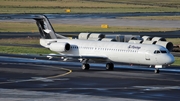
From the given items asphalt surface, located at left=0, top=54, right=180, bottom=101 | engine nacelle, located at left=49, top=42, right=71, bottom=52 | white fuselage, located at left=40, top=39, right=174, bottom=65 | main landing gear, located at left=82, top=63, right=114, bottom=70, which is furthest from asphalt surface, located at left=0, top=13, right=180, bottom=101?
engine nacelle, located at left=49, top=42, right=71, bottom=52

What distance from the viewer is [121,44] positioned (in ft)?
189

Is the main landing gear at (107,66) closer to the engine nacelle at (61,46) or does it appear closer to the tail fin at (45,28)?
the engine nacelle at (61,46)

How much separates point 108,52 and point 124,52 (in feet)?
6.62

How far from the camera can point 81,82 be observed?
4894cm

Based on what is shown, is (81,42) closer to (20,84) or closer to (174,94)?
(20,84)

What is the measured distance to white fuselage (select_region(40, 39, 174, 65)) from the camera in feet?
178

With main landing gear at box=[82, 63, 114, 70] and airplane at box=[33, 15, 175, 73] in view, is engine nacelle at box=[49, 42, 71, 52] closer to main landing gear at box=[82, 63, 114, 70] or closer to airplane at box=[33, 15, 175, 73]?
airplane at box=[33, 15, 175, 73]

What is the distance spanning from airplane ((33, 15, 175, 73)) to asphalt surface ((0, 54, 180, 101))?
1.13 metres

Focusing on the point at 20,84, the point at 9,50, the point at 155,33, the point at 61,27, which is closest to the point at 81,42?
the point at 20,84

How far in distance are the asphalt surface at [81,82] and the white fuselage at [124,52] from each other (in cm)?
133

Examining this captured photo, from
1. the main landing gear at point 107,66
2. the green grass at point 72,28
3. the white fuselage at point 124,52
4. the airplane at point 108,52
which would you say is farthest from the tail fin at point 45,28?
the green grass at point 72,28

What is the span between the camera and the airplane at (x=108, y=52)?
54.6m

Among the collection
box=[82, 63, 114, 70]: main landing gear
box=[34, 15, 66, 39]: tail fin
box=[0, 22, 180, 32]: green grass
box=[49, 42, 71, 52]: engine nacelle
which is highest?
box=[34, 15, 66, 39]: tail fin

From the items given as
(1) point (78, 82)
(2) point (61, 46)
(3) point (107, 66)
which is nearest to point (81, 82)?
(1) point (78, 82)
